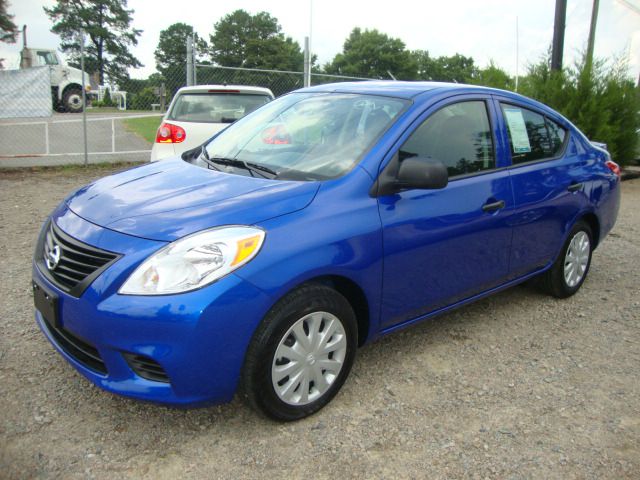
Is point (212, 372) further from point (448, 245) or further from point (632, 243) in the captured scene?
point (632, 243)

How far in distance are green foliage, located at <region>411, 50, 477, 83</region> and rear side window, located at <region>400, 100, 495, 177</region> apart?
68821mm

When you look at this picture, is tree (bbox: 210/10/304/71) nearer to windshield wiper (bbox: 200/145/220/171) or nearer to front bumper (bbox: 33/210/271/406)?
windshield wiper (bbox: 200/145/220/171)

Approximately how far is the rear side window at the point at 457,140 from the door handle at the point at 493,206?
0.74 feet

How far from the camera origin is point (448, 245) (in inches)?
126

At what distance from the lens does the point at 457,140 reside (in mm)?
3410

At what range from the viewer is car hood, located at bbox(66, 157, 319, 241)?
250cm

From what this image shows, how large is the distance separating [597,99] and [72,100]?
20.6 m

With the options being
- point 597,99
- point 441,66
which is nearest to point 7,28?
point 597,99

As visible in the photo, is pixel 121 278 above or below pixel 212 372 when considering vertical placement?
above

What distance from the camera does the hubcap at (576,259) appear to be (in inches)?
173

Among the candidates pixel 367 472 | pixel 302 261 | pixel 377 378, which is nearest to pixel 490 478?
pixel 367 472

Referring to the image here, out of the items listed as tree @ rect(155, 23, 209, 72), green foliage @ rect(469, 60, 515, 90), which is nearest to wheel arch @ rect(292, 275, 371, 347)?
green foliage @ rect(469, 60, 515, 90)

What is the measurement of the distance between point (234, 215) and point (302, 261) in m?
0.37

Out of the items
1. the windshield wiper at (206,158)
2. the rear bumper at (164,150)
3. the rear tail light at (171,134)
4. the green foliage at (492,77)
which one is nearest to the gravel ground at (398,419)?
the windshield wiper at (206,158)
